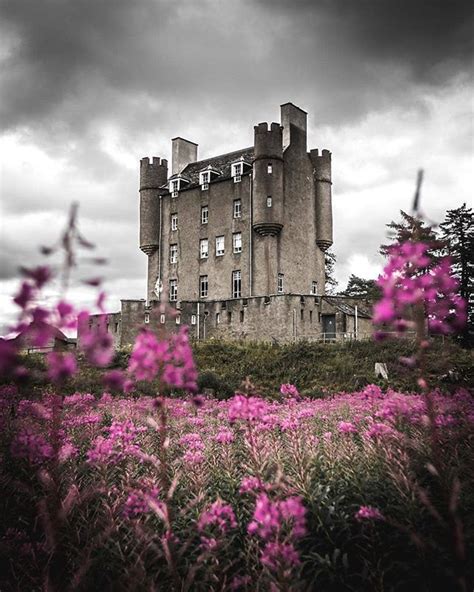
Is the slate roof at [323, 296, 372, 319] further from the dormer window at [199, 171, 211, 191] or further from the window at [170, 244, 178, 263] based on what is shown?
the dormer window at [199, 171, 211, 191]

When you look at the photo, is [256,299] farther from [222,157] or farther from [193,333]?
[222,157]

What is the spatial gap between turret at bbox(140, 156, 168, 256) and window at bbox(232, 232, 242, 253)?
7833 mm

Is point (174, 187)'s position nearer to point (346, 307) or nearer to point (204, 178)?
point (204, 178)

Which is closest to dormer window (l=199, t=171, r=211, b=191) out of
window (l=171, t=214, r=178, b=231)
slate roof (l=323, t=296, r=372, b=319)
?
window (l=171, t=214, r=178, b=231)

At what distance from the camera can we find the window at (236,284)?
128 ft

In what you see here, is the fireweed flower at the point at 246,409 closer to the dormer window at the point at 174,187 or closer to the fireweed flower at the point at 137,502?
the fireweed flower at the point at 137,502

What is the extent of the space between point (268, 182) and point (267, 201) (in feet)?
4.71

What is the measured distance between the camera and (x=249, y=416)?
9.85 ft

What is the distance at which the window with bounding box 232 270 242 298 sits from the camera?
39.0 meters

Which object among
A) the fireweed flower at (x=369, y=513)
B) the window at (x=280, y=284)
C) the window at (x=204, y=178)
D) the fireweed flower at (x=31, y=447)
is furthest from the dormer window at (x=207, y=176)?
the fireweed flower at (x=369, y=513)

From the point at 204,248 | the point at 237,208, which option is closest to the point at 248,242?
the point at 237,208

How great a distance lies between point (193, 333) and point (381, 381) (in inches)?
809

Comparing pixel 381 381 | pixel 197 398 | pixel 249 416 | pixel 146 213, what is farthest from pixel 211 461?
pixel 146 213

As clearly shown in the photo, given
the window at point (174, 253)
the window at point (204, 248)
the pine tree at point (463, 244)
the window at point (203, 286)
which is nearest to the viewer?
the pine tree at point (463, 244)
